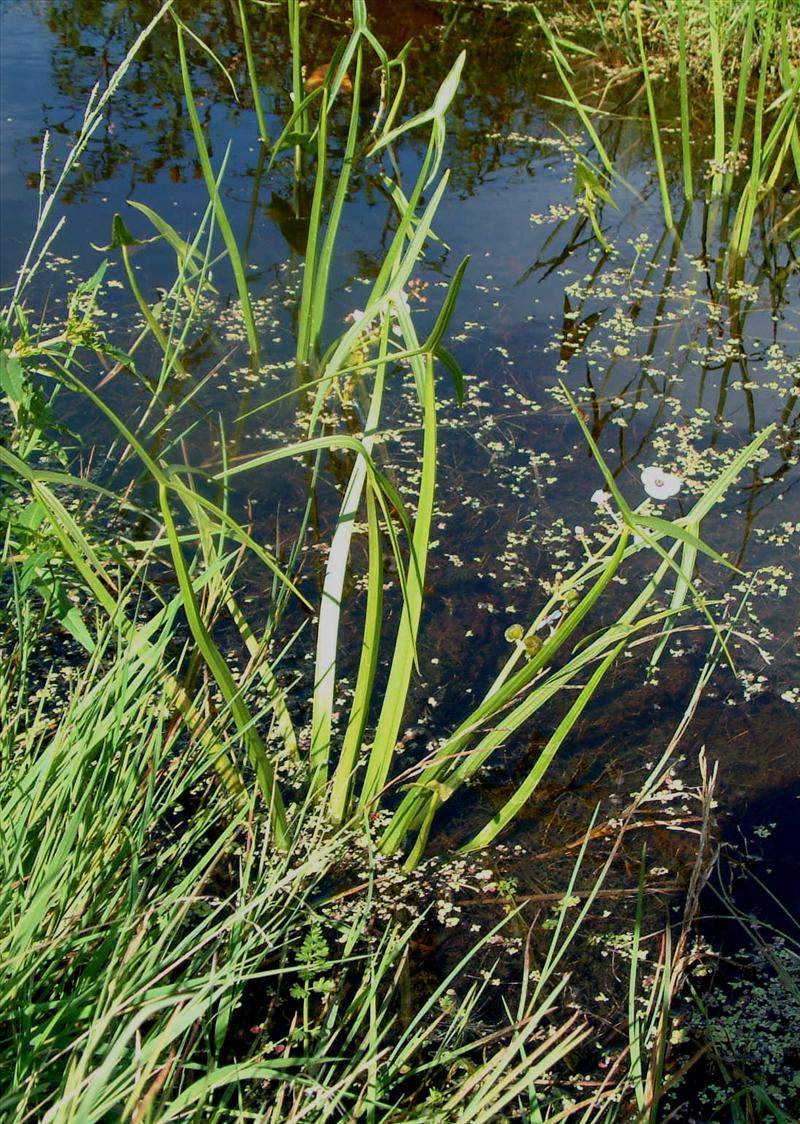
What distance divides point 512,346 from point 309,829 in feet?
5.17

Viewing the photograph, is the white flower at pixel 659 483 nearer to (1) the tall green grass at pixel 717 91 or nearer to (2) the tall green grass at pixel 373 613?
(2) the tall green grass at pixel 373 613

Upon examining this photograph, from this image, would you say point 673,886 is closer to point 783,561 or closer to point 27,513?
point 783,561

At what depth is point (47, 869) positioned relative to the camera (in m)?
0.98

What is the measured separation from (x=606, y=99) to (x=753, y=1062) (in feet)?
12.3

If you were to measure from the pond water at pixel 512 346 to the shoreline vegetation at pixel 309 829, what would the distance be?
0.06 m

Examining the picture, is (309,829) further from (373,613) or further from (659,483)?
(659,483)

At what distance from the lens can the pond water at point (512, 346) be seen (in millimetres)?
1762

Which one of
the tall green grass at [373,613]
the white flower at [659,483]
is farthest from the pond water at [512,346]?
the white flower at [659,483]

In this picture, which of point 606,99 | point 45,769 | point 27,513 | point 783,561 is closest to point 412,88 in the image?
point 606,99

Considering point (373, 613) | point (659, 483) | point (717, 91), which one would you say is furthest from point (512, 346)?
point (373, 613)

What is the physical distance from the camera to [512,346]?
8.75 ft

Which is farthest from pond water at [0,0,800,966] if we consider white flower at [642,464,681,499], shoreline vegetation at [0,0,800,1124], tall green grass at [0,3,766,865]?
white flower at [642,464,681,499]

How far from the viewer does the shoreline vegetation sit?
0.94 m

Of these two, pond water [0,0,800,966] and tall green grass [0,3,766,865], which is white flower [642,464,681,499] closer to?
tall green grass [0,3,766,865]
